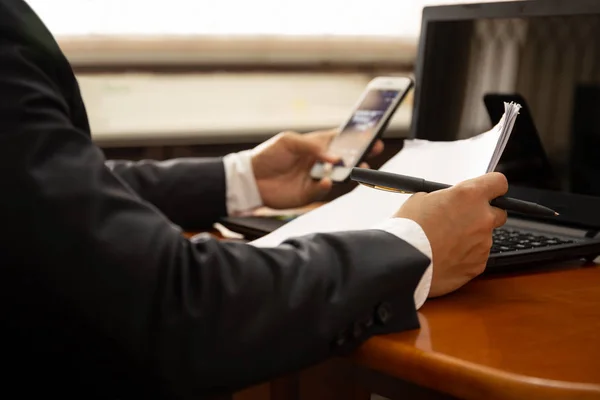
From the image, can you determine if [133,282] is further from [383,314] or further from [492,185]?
[492,185]

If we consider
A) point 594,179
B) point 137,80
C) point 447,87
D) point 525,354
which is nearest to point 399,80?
point 447,87

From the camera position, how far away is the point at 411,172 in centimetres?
80

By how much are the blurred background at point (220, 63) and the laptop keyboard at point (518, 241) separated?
36cm

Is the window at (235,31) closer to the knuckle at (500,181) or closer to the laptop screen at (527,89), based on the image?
the laptop screen at (527,89)

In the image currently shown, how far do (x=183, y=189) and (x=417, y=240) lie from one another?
528 mm

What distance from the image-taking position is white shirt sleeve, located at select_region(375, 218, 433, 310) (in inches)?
24.2

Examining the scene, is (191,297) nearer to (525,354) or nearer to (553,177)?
(525,354)

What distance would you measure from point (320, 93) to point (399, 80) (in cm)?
38

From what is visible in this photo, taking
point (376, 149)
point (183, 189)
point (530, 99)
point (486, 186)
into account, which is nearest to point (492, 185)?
point (486, 186)

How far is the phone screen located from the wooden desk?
0.38 metres

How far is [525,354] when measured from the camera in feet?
1.75

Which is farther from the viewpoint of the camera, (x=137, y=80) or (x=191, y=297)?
(x=137, y=80)

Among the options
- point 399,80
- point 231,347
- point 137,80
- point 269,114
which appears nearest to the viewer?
point 231,347

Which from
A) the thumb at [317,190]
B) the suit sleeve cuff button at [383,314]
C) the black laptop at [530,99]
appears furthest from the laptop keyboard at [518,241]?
the thumb at [317,190]
